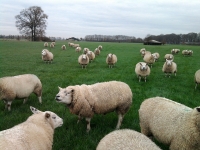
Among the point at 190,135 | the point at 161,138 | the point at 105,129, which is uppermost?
the point at 190,135

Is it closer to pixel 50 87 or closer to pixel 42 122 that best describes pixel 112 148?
pixel 42 122

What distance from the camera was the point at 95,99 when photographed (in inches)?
234

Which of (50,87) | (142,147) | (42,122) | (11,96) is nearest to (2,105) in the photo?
(11,96)

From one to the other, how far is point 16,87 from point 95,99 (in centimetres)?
308

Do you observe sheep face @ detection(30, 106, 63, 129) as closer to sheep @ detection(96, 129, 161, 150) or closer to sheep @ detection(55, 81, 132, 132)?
sheep @ detection(55, 81, 132, 132)

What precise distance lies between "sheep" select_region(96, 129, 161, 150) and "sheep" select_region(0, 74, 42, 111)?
4.74 meters

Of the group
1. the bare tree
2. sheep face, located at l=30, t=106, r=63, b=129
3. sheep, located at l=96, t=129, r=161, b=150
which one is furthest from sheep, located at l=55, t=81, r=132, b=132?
the bare tree

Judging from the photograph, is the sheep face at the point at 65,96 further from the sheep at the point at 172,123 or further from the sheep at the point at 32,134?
the sheep at the point at 172,123

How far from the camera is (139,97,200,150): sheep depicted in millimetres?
3826

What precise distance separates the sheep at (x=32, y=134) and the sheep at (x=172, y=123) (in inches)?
81.6

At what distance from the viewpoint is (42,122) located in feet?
14.9

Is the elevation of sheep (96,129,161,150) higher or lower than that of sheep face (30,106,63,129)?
higher

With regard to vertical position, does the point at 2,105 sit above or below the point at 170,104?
below

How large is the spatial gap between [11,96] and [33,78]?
1194mm
